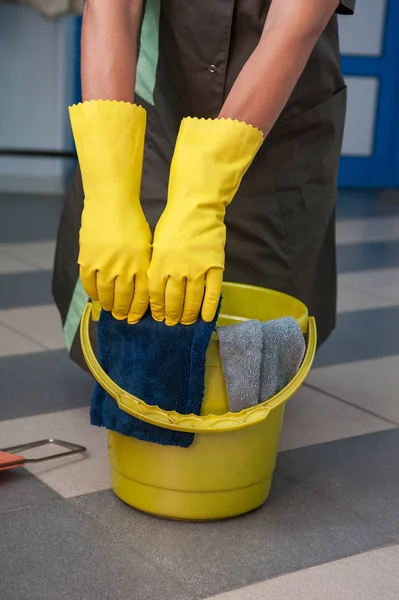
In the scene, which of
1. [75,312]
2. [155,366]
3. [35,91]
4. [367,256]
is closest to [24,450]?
[75,312]

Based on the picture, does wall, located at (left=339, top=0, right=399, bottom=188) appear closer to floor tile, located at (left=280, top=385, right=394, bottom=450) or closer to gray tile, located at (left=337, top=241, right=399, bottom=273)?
gray tile, located at (left=337, top=241, right=399, bottom=273)

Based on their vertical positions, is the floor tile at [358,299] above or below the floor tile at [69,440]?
below

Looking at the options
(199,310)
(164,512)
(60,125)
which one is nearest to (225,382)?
(199,310)

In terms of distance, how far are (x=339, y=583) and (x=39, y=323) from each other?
1310 mm

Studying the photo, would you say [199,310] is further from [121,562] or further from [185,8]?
[185,8]

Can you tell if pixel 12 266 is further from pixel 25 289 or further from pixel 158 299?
pixel 158 299

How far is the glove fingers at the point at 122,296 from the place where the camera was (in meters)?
1.25

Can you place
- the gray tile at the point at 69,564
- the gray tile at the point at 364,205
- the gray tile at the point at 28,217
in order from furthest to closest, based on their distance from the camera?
the gray tile at the point at 364,205 < the gray tile at the point at 28,217 < the gray tile at the point at 69,564

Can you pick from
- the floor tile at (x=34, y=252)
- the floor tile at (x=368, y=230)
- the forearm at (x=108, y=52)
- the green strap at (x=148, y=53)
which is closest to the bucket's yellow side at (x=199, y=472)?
the forearm at (x=108, y=52)

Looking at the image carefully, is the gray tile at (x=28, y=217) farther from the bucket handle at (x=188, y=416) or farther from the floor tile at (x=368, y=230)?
the bucket handle at (x=188, y=416)

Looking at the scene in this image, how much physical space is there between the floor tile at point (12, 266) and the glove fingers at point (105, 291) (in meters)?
1.62

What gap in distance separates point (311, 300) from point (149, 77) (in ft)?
1.68

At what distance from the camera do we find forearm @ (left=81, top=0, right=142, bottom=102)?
1.36 meters

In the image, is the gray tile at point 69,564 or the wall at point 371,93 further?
the wall at point 371,93
